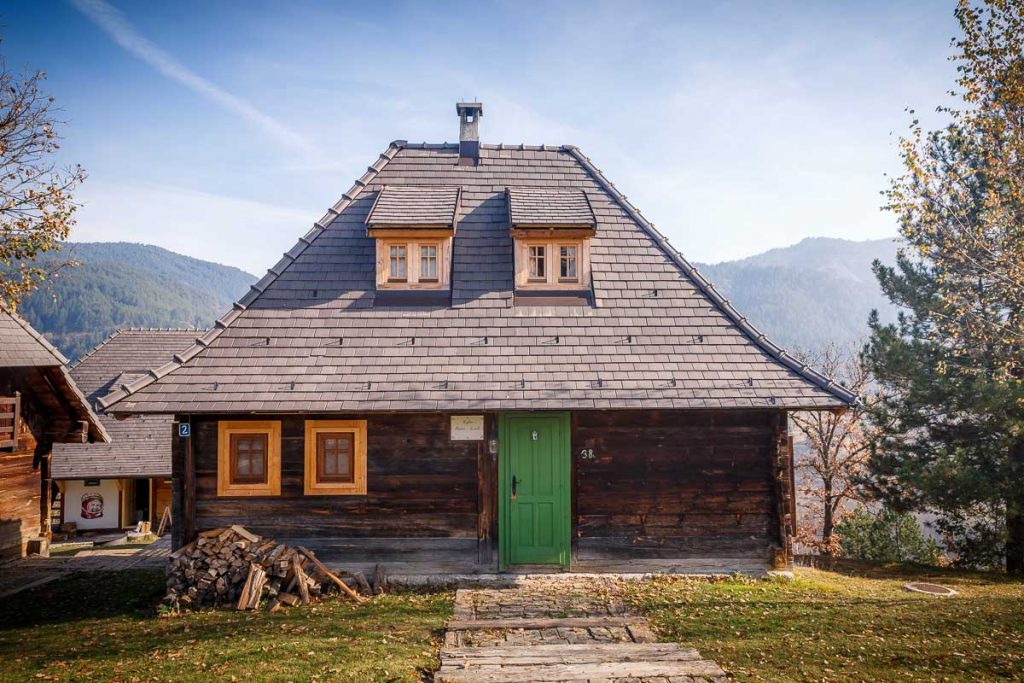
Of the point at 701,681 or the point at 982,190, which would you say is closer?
the point at 701,681

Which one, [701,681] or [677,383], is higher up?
[677,383]

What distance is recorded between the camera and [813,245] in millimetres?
198875

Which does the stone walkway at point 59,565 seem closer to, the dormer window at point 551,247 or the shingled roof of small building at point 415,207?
the shingled roof of small building at point 415,207

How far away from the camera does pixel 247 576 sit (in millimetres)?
9039

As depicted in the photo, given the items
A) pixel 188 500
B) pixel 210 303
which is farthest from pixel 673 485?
pixel 210 303

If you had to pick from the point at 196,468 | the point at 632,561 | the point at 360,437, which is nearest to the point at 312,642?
the point at 360,437

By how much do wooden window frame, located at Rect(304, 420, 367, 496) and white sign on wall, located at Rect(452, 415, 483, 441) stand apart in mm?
1430

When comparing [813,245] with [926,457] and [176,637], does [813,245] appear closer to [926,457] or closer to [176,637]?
[926,457]

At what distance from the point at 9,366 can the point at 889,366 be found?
63.5 feet

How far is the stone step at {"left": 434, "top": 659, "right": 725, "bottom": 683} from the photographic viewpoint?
625cm

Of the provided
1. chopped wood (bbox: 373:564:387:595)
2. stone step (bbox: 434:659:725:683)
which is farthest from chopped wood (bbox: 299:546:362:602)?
stone step (bbox: 434:659:725:683)

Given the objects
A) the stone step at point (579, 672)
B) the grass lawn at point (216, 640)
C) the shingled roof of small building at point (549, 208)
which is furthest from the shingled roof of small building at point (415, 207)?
the stone step at point (579, 672)

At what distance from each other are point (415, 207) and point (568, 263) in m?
3.02

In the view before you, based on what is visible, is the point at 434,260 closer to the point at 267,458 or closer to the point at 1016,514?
the point at 267,458
